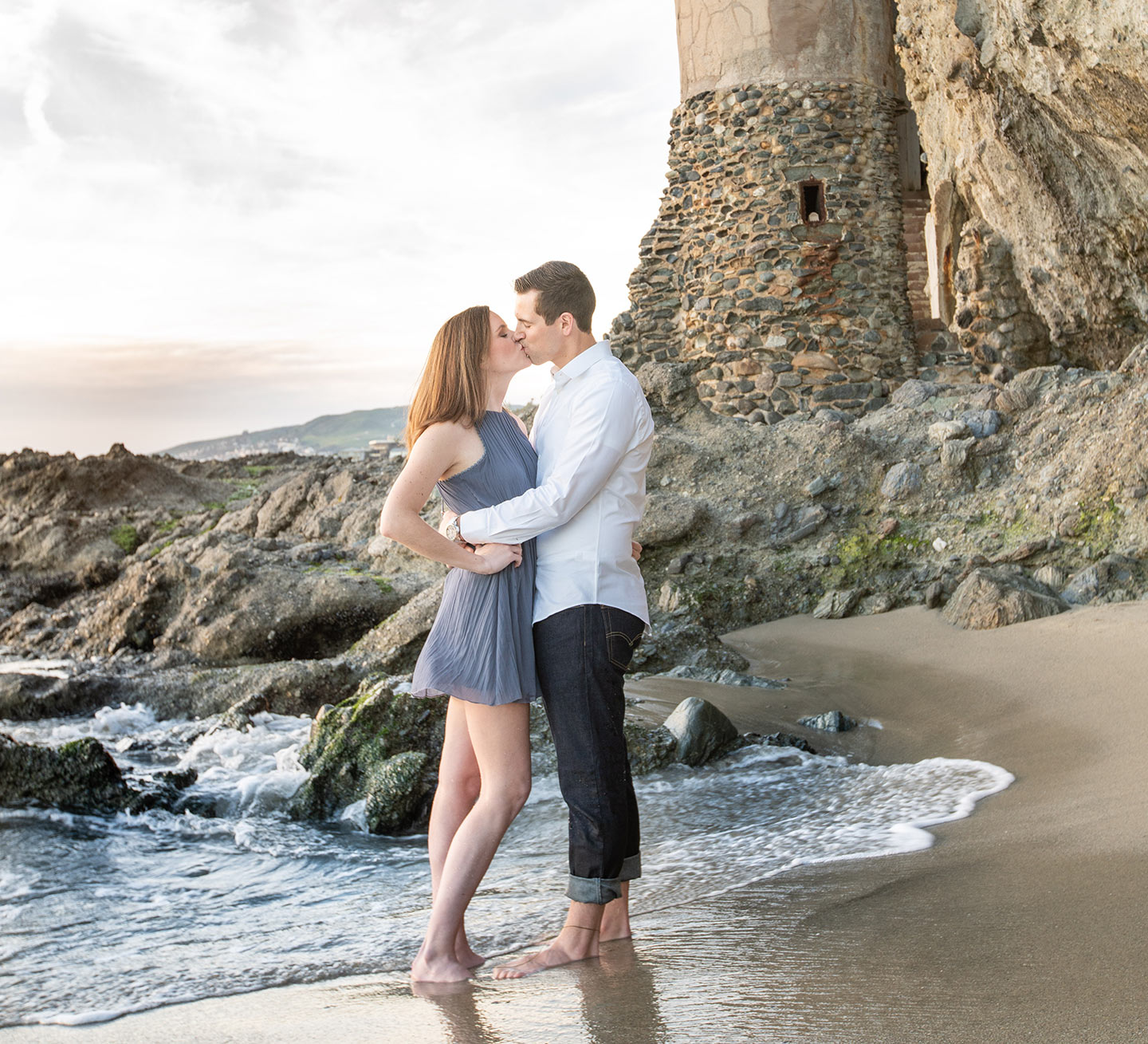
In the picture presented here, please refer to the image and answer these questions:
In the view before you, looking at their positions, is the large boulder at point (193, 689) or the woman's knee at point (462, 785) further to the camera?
the large boulder at point (193, 689)

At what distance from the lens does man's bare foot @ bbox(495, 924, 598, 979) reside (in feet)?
9.26

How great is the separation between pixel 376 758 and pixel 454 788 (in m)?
2.34

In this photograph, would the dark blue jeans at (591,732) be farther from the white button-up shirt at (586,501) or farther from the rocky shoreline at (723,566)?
the rocky shoreline at (723,566)

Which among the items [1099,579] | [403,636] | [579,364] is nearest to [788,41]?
[1099,579]

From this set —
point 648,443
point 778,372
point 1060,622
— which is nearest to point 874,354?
point 778,372

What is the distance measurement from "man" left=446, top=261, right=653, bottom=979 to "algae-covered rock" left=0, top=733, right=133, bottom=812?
10.7 feet

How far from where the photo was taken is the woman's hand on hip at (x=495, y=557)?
2896mm

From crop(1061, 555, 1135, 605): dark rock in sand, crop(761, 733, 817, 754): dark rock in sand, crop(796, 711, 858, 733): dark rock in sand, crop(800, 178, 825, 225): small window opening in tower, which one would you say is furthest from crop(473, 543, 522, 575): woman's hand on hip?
crop(800, 178, 825, 225): small window opening in tower

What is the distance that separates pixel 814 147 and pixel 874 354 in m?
2.32

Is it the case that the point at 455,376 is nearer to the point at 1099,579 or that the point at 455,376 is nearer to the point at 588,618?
the point at 588,618

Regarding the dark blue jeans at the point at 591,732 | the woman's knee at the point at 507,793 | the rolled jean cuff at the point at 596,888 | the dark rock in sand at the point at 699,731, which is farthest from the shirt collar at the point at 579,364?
the dark rock in sand at the point at 699,731

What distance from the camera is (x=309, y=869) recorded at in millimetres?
4457

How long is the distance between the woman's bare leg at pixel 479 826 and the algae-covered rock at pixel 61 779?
302 cm

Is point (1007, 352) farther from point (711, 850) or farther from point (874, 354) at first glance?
point (711, 850)
